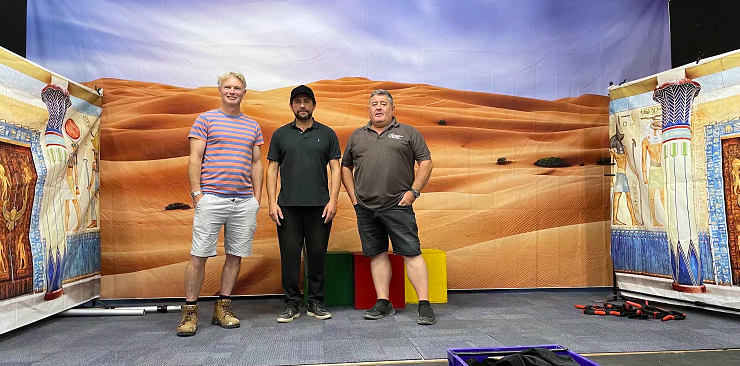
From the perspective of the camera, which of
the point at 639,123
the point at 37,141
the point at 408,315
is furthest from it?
the point at 639,123

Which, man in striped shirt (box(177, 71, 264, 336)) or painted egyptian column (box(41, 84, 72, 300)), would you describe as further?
painted egyptian column (box(41, 84, 72, 300))

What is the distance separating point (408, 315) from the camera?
3.07 metres

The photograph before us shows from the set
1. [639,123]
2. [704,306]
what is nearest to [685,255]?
[704,306]

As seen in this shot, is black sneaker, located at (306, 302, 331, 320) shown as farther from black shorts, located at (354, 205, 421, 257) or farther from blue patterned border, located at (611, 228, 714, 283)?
blue patterned border, located at (611, 228, 714, 283)

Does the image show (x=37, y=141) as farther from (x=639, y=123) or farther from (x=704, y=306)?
(x=704, y=306)

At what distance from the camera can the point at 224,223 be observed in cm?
281

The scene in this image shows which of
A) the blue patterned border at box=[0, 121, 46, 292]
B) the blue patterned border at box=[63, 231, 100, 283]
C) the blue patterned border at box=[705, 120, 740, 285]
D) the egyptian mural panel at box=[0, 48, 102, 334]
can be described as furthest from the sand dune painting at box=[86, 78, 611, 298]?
the blue patterned border at box=[705, 120, 740, 285]

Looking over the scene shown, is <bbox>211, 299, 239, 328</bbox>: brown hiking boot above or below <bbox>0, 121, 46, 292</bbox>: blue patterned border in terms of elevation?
below

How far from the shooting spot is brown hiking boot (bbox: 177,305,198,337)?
8.50ft

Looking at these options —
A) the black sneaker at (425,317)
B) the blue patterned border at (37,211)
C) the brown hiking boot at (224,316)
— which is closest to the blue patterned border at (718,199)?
the black sneaker at (425,317)

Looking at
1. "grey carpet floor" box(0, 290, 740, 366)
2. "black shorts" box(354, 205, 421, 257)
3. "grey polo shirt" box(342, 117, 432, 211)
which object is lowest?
"grey carpet floor" box(0, 290, 740, 366)

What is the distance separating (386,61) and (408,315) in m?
2.10

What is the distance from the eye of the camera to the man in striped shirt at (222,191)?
8.89 feet

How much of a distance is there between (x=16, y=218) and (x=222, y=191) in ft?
3.81
